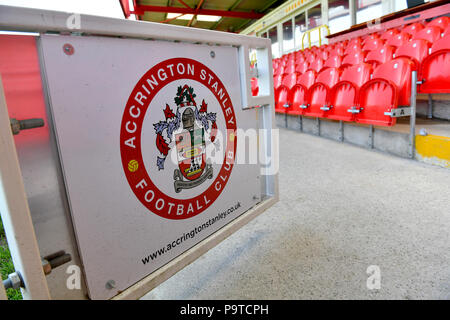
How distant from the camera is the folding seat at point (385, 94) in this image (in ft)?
7.52

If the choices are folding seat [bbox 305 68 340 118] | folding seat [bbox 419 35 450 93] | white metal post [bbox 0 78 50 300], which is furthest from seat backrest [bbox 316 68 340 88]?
white metal post [bbox 0 78 50 300]

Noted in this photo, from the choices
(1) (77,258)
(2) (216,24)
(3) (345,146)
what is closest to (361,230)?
(1) (77,258)

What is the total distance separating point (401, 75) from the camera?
252 centimetres

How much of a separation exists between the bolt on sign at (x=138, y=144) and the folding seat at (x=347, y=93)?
1976mm

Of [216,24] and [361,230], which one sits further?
[216,24]

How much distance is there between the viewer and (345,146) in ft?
9.05

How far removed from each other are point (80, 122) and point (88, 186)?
15 centimetres

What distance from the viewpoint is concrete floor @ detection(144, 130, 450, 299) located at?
3.18 feet

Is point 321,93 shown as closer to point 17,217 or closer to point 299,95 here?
point 299,95

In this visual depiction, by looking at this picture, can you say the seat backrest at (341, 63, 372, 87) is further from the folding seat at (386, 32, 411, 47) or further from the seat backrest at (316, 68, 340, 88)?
the folding seat at (386, 32, 411, 47)

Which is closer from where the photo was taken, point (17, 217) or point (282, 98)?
point (17, 217)

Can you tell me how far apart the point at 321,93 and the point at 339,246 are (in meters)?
2.31

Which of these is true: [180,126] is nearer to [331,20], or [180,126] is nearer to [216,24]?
[331,20]

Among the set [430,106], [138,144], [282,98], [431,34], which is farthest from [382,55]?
[138,144]
